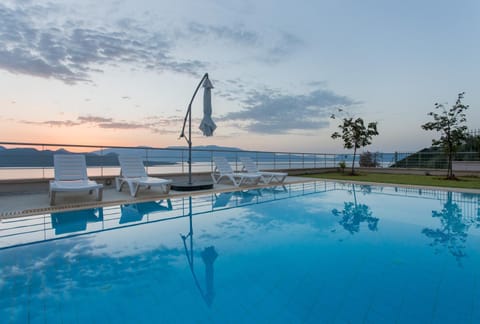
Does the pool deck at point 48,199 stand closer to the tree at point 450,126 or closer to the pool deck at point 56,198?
the pool deck at point 56,198

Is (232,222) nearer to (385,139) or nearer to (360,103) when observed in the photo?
(360,103)

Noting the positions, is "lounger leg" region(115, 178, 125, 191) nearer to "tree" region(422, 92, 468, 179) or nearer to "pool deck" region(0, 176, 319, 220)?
"pool deck" region(0, 176, 319, 220)

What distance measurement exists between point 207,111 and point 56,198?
4.31 meters

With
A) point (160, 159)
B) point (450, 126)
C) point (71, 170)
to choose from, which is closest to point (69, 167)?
point (71, 170)

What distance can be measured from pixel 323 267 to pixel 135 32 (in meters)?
8.12

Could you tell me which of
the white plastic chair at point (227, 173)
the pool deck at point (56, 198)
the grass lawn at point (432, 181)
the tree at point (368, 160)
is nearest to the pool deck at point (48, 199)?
the pool deck at point (56, 198)

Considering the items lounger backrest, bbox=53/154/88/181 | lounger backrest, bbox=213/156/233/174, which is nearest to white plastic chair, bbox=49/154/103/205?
lounger backrest, bbox=53/154/88/181

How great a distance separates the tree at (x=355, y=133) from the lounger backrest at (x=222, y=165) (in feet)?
25.5

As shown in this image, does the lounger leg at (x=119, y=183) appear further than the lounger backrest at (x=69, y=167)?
Yes

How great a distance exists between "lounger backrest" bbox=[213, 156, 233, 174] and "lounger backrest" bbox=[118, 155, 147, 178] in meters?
2.59

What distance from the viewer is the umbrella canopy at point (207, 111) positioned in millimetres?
7715

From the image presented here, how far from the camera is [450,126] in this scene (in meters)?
11.8

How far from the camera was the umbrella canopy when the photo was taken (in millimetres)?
7715

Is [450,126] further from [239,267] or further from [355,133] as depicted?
[239,267]
